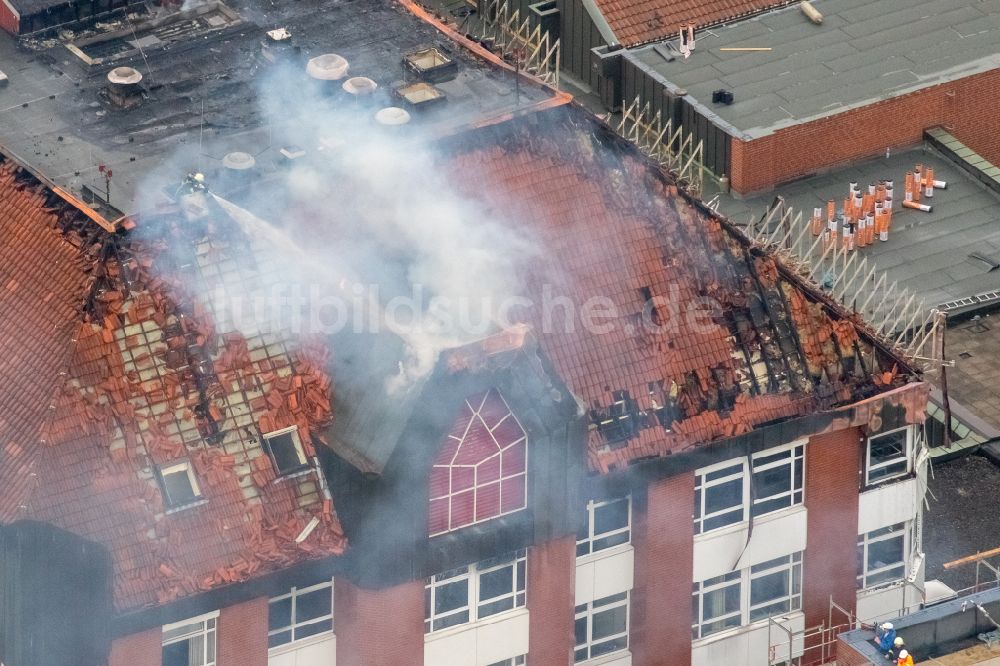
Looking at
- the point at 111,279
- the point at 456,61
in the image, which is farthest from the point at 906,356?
the point at 111,279

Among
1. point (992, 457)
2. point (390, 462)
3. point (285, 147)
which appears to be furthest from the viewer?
point (992, 457)

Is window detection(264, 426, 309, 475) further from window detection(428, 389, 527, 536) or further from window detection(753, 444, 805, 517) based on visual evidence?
window detection(753, 444, 805, 517)

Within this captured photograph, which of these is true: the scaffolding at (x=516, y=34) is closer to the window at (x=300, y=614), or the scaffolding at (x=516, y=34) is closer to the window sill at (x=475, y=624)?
the window sill at (x=475, y=624)

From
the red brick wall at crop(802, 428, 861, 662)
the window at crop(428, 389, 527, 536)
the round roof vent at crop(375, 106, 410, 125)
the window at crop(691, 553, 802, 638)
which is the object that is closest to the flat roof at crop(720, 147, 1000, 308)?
the red brick wall at crop(802, 428, 861, 662)

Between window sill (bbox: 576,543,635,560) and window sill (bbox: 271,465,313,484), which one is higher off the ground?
window sill (bbox: 271,465,313,484)

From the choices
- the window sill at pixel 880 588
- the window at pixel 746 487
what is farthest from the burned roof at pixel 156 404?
the window sill at pixel 880 588

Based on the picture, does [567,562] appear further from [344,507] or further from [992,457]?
[992,457]

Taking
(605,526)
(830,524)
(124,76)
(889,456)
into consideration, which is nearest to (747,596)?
(830,524)
